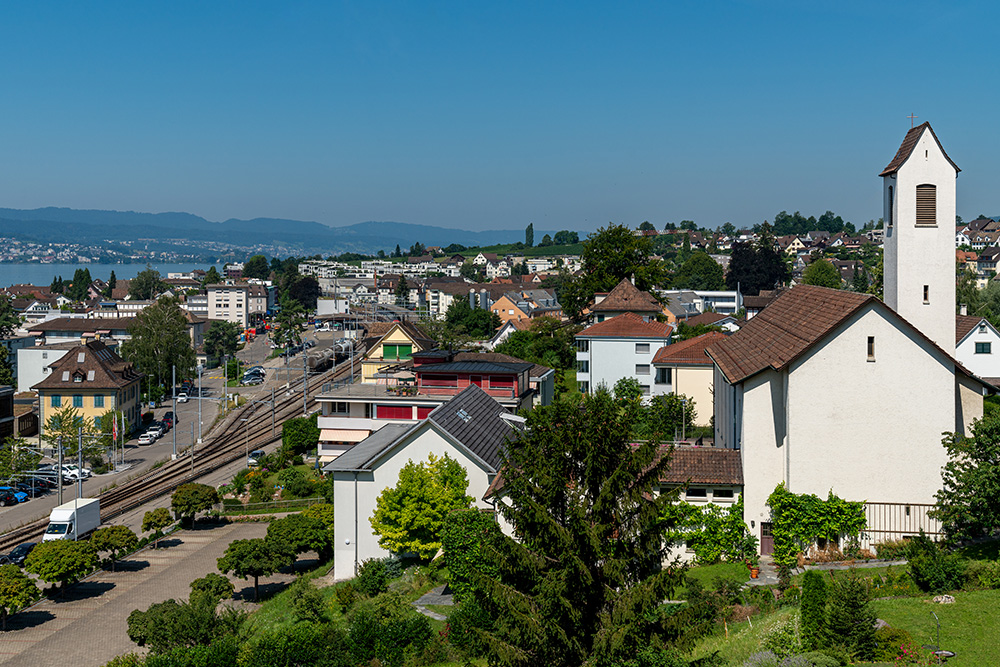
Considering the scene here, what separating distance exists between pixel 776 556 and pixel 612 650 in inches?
428

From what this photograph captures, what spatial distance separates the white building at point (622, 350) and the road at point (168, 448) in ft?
77.4

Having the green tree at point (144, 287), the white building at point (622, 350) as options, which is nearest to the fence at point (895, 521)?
the white building at point (622, 350)

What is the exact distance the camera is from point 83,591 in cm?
3391

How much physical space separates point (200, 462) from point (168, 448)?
802cm

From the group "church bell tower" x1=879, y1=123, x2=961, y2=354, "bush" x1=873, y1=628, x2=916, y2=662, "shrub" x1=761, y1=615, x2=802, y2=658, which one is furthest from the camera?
"church bell tower" x1=879, y1=123, x2=961, y2=354

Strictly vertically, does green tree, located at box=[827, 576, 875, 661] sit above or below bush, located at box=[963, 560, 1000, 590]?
above

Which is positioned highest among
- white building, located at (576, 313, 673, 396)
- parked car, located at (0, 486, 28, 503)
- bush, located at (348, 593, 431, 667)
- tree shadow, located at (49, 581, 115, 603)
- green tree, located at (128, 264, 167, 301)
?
green tree, located at (128, 264, 167, 301)

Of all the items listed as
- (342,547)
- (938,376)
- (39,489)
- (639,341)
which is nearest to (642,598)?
(938,376)

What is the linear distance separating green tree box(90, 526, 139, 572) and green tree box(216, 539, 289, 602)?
7.31m

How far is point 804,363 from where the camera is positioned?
2416 centimetres

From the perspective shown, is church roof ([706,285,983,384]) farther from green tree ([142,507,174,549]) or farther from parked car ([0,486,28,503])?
parked car ([0,486,28,503])

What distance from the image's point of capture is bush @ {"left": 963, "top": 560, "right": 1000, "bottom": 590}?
18.2m

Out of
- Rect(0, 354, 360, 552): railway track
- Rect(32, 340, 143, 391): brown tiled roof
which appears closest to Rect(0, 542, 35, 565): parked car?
Rect(0, 354, 360, 552): railway track

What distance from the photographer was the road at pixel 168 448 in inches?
1930
